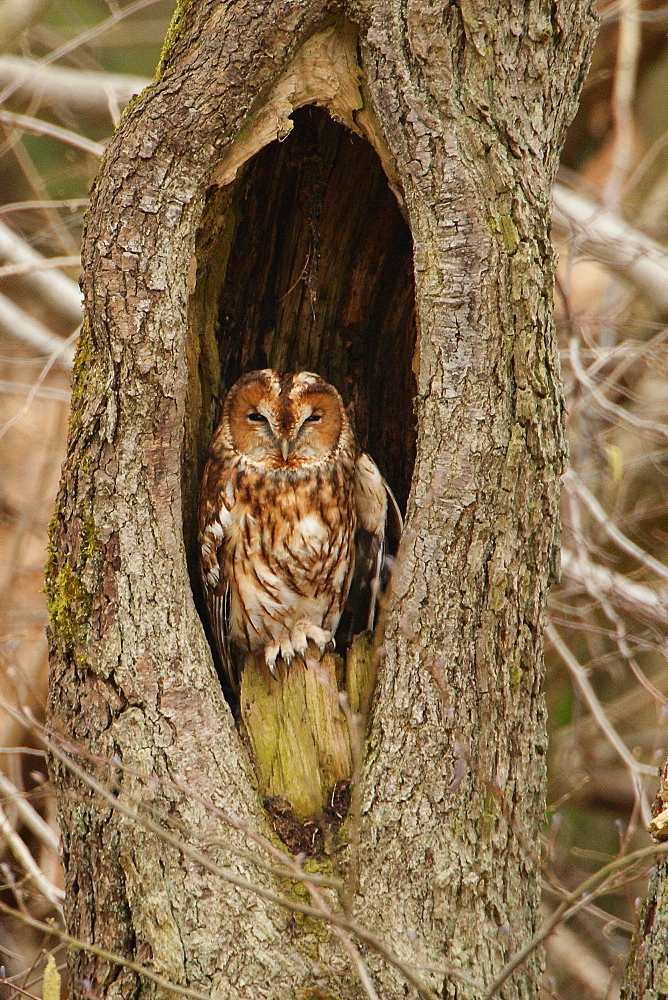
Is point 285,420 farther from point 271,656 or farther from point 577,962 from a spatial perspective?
point 577,962

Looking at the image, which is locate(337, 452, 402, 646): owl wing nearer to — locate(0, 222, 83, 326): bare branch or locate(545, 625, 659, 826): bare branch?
locate(545, 625, 659, 826): bare branch

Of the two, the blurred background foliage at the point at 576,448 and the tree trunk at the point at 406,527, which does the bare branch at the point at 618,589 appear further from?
the tree trunk at the point at 406,527

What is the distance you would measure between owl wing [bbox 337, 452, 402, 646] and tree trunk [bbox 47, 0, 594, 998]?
774 millimetres

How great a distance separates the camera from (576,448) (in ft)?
16.3

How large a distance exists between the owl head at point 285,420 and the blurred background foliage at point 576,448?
0.71m

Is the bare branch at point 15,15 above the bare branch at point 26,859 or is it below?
above

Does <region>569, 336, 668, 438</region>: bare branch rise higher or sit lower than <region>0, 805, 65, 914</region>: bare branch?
higher

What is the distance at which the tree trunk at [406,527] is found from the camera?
2406 mm

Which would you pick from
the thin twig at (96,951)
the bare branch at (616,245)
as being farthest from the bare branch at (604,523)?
the thin twig at (96,951)

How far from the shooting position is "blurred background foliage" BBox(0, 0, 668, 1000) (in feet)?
13.6

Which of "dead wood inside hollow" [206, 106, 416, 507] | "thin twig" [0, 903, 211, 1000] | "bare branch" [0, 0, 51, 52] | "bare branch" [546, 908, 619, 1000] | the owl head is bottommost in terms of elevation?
"bare branch" [546, 908, 619, 1000]

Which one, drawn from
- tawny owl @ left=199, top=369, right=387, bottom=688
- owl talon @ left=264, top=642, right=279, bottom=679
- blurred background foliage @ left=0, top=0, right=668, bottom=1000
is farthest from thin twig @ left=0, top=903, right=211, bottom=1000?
tawny owl @ left=199, top=369, right=387, bottom=688

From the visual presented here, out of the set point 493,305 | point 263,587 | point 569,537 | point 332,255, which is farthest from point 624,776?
point 493,305

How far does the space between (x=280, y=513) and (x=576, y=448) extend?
6.79 feet
